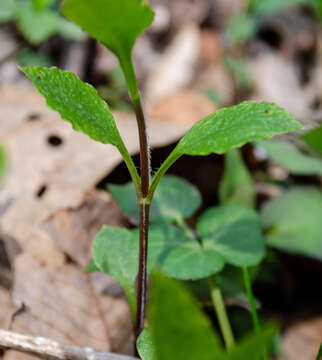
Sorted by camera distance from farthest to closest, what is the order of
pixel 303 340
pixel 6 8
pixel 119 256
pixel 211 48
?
pixel 211 48 < pixel 6 8 < pixel 303 340 < pixel 119 256

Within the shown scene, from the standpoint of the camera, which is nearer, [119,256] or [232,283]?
[119,256]

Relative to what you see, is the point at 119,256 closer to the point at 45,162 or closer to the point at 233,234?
the point at 233,234

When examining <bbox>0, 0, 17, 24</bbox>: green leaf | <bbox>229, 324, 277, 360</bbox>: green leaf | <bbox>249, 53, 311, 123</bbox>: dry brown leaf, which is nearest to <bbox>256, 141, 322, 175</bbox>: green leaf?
<bbox>229, 324, 277, 360</bbox>: green leaf

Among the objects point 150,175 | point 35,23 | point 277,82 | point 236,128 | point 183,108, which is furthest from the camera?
point 277,82

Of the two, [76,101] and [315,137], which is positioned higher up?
[76,101]

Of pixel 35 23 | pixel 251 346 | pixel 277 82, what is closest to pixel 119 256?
pixel 251 346

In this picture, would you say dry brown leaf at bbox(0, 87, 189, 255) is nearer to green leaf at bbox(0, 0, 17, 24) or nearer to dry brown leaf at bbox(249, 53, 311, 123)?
green leaf at bbox(0, 0, 17, 24)

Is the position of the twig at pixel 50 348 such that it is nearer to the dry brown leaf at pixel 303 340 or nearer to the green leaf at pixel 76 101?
the green leaf at pixel 76 101
